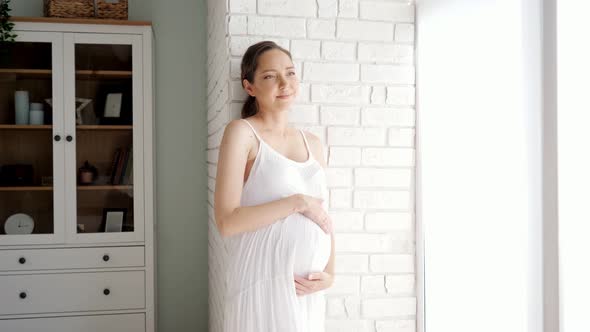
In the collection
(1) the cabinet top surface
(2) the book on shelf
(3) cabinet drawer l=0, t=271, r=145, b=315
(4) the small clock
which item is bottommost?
(3) cabinet drawer l=0, t=271, r=145, b=315

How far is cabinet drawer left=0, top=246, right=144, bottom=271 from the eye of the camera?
289cm

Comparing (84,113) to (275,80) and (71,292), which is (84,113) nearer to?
(71,292)

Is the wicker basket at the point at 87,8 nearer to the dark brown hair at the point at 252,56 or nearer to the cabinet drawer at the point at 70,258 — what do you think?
the cabinet drawer at the point at 70,258

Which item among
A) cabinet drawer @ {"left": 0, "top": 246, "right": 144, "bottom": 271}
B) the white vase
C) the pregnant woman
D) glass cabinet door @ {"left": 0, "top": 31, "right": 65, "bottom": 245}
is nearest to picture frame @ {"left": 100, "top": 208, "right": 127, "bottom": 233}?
cabinet drawer @ {"left": 0, "top": 246, "right": 144, "bottom": 271}

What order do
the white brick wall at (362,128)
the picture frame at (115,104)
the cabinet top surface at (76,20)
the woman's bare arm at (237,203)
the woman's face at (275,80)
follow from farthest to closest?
the picture frame at (115,104)
the cabinet top surface at (76,20)
the white brick wall at (362,128)
the woman's face at (275,80)
the woman's bare arm at (237,203)

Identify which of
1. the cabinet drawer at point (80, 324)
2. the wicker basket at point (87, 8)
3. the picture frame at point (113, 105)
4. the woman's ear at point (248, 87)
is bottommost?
the cabinet drawer at point (80, 324)

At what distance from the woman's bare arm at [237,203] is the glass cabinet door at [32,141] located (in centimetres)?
158

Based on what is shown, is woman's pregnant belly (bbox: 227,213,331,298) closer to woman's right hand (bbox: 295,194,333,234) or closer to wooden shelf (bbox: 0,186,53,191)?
woman's right hand (bbox: 295,194,333,234)

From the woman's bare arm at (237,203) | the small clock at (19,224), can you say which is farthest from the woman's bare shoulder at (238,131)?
the small clock at (19,224)

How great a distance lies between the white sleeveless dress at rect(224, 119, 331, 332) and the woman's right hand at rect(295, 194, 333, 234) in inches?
0.6

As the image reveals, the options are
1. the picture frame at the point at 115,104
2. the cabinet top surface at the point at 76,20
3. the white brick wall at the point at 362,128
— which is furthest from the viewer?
the picture frame at the point at 115,104

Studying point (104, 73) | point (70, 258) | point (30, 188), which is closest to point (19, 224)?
point (30, 188)

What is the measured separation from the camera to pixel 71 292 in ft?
9.68

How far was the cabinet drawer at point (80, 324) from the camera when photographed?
9.51 ft
